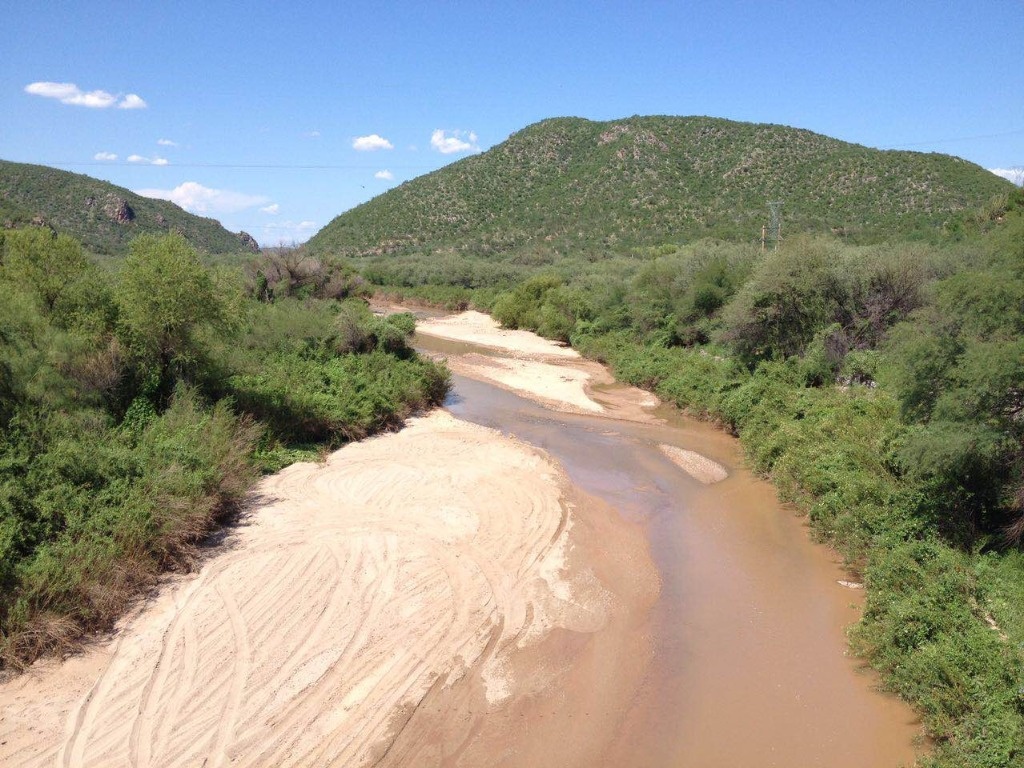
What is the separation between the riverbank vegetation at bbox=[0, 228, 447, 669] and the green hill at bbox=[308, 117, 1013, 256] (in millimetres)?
43745

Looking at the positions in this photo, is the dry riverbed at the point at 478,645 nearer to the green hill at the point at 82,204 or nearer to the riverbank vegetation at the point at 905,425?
the riverbank vegetation at the point at 905,425

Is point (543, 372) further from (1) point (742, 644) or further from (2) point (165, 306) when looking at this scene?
(1) point (742, 644)

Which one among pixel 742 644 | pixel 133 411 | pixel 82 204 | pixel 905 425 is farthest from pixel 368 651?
pixel 82 204

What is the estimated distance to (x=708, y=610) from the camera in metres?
11.1

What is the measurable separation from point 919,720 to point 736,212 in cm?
6255

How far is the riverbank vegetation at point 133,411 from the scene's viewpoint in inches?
377

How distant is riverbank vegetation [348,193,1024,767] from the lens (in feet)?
26.5

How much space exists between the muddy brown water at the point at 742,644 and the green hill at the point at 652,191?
4084 cm

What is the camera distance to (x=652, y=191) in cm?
7275

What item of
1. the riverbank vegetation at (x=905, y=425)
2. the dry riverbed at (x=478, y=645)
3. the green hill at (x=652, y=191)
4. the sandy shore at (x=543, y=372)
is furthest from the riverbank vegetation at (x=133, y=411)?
the green hill at (x=652, y=191)

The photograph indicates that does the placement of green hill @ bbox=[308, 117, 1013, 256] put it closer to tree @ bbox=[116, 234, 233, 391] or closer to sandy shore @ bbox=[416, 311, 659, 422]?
sandy shore @ bbox=[416, 311, 659, 422]

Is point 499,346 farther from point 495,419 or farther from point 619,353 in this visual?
point 495,419

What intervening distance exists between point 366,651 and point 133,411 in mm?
8859

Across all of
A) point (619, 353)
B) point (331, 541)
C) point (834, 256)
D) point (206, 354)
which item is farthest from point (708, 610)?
point (619, 353)
